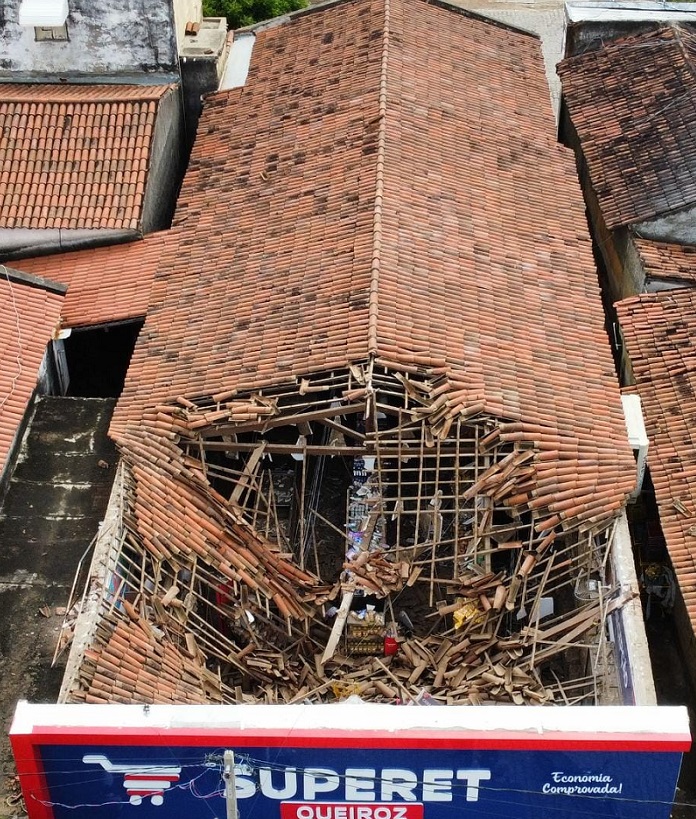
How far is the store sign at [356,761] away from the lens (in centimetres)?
1456

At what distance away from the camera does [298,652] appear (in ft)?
64.8

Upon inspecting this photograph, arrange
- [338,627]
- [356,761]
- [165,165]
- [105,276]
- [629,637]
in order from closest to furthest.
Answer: [356,761] < [629,637] < [338,627] < [105,276] < [165,165]

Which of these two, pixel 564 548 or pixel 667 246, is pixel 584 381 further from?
pixel 667 246

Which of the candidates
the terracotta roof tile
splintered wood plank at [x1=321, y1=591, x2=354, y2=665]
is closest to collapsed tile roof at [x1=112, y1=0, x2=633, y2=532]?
splintered wood plank at [x1=321, y1=591, x2=354, y2=665]

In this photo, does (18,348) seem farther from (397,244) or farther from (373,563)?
(373,563)

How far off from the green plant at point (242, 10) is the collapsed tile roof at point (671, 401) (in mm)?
19472

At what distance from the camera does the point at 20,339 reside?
22.4 meters

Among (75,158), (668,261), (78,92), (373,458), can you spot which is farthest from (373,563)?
(78,92)

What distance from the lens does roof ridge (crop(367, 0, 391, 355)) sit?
20.2 m

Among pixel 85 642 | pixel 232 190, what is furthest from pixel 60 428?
pixel 232 190

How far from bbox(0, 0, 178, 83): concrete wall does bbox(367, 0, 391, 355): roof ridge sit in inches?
207

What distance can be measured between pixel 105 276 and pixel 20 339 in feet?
12.0

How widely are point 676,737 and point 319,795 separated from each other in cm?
453

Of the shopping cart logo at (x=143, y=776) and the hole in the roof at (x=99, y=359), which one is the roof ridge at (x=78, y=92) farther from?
the shopping cart logo at (x=143, y=776)
